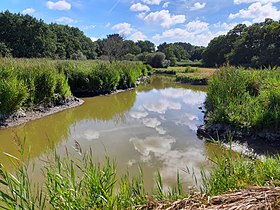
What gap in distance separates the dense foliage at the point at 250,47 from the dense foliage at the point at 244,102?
1282cm

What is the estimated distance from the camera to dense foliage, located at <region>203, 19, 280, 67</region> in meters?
28.7

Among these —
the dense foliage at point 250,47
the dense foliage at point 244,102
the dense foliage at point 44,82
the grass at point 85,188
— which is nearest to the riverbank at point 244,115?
the dense foliage at point 244,102

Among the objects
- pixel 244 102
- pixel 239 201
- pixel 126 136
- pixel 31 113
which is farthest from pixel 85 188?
pixel 31 113

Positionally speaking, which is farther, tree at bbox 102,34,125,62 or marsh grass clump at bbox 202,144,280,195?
tree at bbox 102,34,125,62

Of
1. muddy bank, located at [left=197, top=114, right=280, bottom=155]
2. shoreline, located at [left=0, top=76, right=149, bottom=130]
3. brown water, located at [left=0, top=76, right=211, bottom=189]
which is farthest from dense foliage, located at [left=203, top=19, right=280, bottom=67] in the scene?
muddy bank, located at [left=197, top=114, right=280, bottom=155]

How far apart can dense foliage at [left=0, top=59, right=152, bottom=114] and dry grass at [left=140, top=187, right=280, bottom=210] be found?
7.41m

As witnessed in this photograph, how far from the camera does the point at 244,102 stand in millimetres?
7301

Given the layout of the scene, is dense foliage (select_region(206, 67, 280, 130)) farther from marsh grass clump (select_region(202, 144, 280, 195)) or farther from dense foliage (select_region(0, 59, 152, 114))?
dense foliage (select_region(0, 59, 152, 114))

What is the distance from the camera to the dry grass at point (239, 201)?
1.48 metres

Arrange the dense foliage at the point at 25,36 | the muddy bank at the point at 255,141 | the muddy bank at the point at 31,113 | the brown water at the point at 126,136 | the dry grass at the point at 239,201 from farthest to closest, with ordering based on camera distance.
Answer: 1. the dense foliage at the point at 25,36
2. the muddy bank at the point at 31,113
3. the muddy bank at the point at 255,141
4. the brown water at the point at 126,136
5. the dry grass at the point at 239,201

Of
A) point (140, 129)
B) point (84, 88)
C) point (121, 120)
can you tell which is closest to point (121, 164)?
point (140, 129)

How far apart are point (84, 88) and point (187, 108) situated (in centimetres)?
588

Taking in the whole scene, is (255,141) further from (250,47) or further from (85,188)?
(250,47)

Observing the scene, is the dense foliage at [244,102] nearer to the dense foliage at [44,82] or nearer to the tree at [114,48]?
the dense foliage at [44,82]
